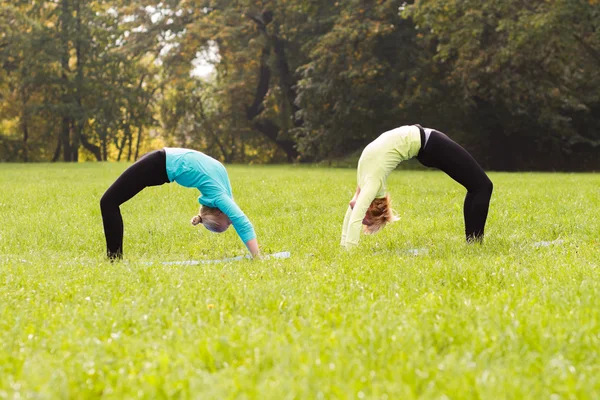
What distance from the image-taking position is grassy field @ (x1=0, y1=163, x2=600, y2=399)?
3.16m

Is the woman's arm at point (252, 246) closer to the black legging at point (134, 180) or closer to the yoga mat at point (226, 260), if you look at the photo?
the yoga mat at point (226, 260)

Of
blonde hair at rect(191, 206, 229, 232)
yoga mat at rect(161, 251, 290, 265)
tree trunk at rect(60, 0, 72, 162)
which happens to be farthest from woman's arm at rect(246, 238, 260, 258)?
tree trunk at rect(60, 0, 72, 162)

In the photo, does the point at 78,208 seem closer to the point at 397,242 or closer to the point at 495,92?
the point at 397,242

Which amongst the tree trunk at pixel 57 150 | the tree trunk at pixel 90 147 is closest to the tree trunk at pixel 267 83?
the tree trunk at pixel 90 147

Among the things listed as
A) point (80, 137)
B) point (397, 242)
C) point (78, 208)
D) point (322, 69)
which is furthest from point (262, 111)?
point (397, 242)

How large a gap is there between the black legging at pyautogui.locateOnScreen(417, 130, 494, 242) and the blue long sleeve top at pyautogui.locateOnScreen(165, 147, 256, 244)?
252cm

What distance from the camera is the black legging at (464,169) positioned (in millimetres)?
7859

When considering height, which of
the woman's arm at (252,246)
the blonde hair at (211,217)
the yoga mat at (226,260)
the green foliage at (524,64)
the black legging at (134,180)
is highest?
the green foliage at (524,64)

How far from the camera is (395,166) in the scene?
7742mm

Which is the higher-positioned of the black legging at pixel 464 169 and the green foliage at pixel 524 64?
the green foliage at pixel 524 64

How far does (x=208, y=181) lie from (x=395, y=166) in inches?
92.0

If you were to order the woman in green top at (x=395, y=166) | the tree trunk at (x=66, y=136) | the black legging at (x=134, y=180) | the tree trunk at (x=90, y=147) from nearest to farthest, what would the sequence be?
1. the black legging at (x=134, y=180)
2. the woman in green top at (x=395, y=166)
3. the tree trunk at (x=66, y=136)
4. the tree trunk at (x=90, y=147)

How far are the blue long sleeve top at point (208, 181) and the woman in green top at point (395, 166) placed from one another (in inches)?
54.1

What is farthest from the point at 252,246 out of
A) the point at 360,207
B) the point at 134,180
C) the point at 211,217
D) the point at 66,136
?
the point at 66,136
